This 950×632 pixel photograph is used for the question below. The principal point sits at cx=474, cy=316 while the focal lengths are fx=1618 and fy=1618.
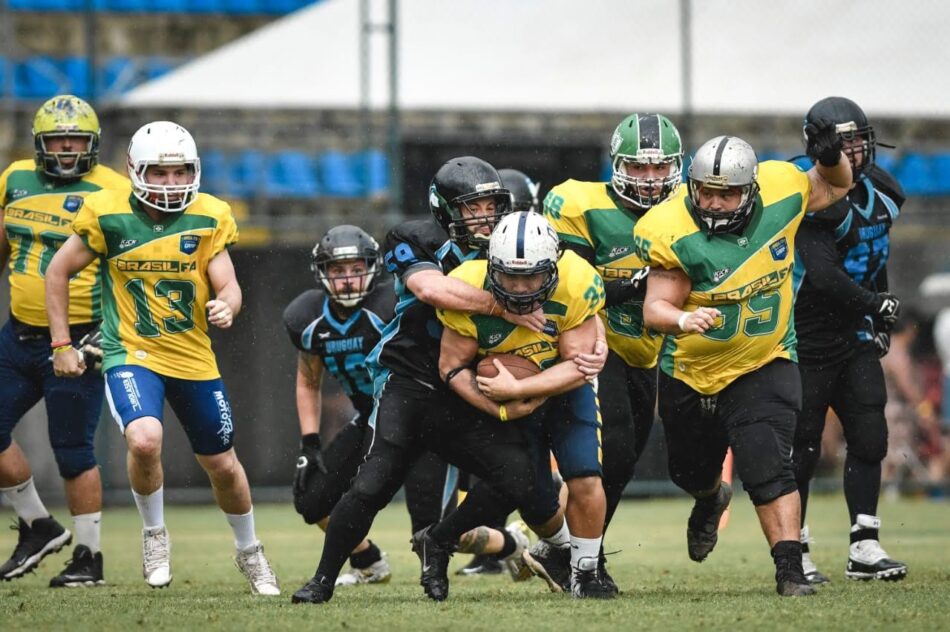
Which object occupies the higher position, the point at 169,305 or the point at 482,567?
the point at 169,305

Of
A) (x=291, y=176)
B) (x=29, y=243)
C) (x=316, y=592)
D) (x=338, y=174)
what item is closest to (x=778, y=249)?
(x=316, y=592)

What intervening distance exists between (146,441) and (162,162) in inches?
49.4

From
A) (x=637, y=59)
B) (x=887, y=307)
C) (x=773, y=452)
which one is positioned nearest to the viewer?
(x=773, y=452)

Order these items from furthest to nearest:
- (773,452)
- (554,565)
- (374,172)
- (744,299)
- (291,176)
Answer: (374,172)
(291,176)
(554,565)
(744,299)
(773,452)

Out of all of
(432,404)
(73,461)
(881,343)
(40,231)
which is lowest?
(73,461)

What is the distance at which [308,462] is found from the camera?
25.8 ft

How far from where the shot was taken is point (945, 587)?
7086mm

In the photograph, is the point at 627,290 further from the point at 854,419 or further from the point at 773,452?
the point at 854,419

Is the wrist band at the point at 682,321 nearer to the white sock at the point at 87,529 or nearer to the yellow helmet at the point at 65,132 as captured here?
the white sock at the point at 87,529

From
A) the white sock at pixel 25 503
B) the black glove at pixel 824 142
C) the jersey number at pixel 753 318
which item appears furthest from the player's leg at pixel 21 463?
the black glove at pixel 824 142

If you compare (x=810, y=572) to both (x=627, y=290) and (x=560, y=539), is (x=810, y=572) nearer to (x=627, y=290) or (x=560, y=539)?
(x=560, y=539)

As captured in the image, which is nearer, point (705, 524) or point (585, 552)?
point (585, 552)

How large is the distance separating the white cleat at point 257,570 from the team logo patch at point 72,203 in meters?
1.99

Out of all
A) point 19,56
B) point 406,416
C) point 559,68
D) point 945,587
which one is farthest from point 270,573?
point 19,56
